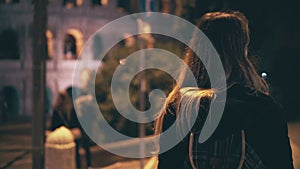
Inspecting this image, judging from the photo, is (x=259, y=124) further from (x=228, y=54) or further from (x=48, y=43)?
(x=48, y=43)

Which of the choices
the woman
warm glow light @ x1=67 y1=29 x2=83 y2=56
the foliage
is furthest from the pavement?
warm glow light @ x1=67 y1=29 x2=83 y2=56

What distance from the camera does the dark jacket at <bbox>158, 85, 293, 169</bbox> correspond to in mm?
1904

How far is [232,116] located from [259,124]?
10 cm

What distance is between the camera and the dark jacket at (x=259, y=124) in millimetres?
1904

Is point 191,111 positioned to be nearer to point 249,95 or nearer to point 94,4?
point 249,95

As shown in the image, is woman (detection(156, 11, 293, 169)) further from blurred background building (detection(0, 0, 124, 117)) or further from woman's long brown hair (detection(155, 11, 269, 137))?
blurred background building (detection(0, 0, 124, 117))

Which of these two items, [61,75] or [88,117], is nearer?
[88,117]

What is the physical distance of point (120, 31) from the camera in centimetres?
3130

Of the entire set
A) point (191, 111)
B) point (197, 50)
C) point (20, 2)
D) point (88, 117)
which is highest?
point (20, 2)

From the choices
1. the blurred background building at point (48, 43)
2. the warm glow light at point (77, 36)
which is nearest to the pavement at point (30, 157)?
the blurred background building at point (48, 43)

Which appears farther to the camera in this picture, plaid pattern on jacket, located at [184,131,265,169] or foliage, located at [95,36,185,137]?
foliage, located at [95,36,185,137]

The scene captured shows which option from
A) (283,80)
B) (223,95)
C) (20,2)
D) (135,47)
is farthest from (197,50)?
(20,2)

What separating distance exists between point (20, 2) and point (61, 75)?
472 centimetres

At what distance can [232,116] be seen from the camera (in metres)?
1.94
